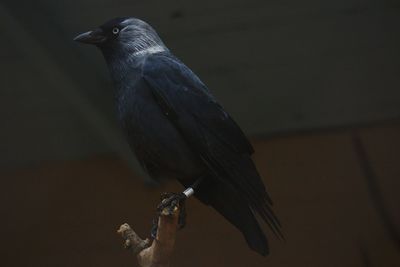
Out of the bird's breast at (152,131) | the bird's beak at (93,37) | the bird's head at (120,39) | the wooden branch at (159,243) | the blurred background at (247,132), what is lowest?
the blurred background at (247,132)

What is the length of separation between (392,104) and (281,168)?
0.63m

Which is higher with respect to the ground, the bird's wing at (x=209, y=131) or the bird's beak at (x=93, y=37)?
the bird's beak at (x=93, y=37)

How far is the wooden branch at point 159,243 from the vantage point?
6.71ft

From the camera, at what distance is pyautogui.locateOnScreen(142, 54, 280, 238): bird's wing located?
218 cm

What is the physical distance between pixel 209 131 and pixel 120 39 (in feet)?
1.44

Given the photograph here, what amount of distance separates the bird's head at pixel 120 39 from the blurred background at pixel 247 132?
79 centimetres

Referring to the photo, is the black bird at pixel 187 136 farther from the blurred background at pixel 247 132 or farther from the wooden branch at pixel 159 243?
the blurred background at pixel 247 132

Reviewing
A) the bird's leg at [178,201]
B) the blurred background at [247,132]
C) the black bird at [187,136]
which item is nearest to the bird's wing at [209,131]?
the black bird at [187,136]

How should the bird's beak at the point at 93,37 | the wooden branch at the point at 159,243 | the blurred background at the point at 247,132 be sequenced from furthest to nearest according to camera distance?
the blurred background at the point at 247,132 < the bird's beak at the point at 93,37 < the wooden branch at the point at 159,243

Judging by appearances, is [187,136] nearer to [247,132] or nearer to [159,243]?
[159,243]

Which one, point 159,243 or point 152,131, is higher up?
point 152,131

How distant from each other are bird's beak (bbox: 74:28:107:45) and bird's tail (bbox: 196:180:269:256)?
58cm

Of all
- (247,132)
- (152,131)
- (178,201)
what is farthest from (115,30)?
(247,132)

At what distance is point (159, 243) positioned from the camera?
2045 mm
